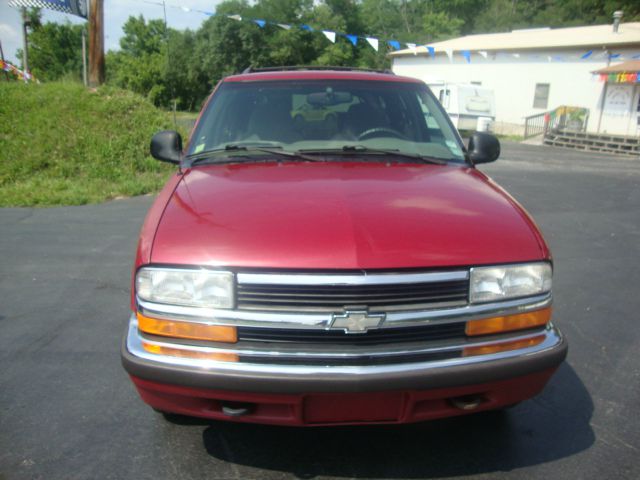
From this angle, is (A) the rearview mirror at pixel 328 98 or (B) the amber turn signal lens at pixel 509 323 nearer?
(B) the amber turn signal lens at pixel 509 323

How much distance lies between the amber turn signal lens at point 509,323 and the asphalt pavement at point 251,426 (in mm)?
713

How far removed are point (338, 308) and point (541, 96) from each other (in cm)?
2845

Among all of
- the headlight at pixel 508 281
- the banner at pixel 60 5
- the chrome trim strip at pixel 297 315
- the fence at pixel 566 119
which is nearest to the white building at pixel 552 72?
the fence at pixel 566 119

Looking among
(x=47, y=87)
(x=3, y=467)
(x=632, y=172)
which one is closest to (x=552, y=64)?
(x=632, y=172)

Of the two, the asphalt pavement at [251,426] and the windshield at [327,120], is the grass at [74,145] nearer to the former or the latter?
the asphalt pavement at [251,426]

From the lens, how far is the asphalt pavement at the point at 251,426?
250 cm

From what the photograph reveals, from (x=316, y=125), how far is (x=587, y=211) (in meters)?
6.48

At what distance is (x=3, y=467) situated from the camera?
2.48m

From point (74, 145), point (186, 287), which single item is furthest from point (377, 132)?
point (74, 145)

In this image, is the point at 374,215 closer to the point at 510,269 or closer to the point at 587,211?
the point at 510,269

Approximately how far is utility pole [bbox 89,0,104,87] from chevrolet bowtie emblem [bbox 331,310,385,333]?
13.6m

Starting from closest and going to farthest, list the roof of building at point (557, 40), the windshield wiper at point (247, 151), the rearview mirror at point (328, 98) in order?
the windshield wiper at point (247, 151)
the rearview mirror at point (328, 98)
the roof of building at point (557, 40)

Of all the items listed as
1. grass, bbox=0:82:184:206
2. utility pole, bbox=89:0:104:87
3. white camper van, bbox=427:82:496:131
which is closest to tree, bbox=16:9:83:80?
white camper van, bbox=427:82:496:131

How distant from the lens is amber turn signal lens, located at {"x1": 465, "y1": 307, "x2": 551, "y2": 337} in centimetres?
222
